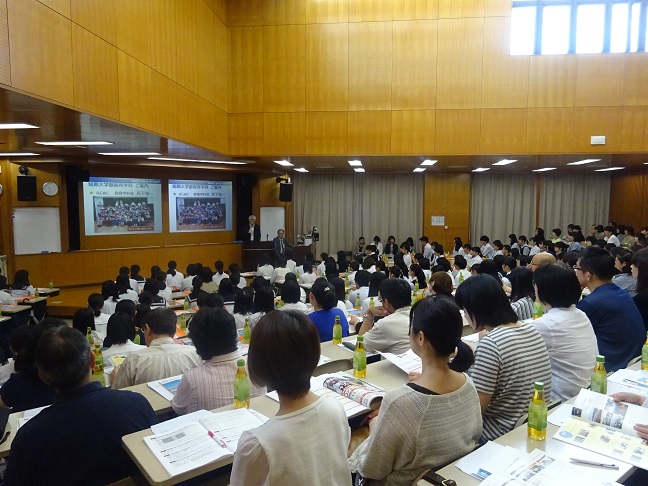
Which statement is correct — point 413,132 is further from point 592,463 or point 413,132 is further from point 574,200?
point 592,463

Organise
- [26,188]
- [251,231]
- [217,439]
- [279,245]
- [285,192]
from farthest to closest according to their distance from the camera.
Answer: [285,192] < [251,231] < [279,245] < [26,188] < [217,439]

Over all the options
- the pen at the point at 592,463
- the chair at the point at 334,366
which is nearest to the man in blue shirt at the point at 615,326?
the pen at the point at 592,463

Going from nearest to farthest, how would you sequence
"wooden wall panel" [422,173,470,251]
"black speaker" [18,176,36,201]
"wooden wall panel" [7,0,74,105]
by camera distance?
"wooden wall panel" [7,0,74,105]
"black speaker" [18,176,36,201]
"wooden wall panel" [422,173,470,251]

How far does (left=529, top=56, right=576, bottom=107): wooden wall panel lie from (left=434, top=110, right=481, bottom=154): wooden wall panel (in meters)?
1.16

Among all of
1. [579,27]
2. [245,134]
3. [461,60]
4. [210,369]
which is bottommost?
[210,369]

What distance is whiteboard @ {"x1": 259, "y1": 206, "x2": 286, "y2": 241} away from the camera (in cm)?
1323

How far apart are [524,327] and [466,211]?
36.5 feet

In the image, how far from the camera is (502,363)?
214 cm

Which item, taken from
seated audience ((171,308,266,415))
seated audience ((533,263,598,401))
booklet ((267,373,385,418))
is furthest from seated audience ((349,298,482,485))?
seated audience ((533,263,598,401))

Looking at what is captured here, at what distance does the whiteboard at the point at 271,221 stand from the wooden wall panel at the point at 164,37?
6448 mm

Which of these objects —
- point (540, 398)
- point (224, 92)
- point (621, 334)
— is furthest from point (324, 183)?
point (540, 398)

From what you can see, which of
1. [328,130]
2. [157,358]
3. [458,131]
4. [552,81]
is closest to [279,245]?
[328,130]

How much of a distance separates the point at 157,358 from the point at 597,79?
9.49 metres

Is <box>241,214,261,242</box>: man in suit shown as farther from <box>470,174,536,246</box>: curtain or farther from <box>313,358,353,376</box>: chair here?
<box>313,358,353,376</box>: chair
